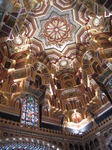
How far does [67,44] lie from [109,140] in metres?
14.1

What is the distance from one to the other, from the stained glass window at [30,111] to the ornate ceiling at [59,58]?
68 centimetres

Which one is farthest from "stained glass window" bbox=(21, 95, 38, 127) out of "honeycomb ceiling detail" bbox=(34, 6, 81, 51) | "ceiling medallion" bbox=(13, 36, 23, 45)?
"honeycomb ceiling detail" bbox=(34, 6, 81, 51)

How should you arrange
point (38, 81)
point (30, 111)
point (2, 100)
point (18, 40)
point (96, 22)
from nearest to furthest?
point (2, 100), point (30, 111), point (38, 81), point (18, 40), point (96, 22)

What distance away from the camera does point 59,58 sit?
79.5 feet

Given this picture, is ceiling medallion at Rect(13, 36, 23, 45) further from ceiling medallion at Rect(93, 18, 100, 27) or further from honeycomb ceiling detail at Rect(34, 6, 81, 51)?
ceiling medallion at Rect(93, 18, 100, 27)

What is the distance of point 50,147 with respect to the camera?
14484 millimetres

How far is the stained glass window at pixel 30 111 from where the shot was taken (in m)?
15.9

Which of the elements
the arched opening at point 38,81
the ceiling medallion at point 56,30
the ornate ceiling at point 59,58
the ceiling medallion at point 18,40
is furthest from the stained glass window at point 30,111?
the ceiling medallion at point 56,30

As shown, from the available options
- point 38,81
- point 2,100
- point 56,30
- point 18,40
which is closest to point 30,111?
point 2,100

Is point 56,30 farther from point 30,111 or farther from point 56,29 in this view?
point 30,111

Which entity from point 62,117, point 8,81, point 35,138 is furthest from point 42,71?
point 35,138

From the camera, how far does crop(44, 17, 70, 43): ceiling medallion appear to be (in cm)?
2323

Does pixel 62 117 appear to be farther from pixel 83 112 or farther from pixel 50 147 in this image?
pixel 50 147

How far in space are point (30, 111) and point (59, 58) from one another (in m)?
9.96
